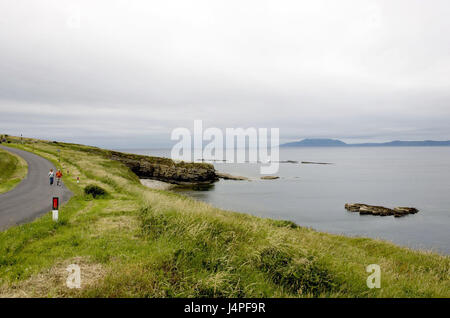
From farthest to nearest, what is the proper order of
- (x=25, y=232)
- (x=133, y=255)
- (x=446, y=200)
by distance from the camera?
(x=446, y=200) < (x=25, y=232) < (x=133, y=255)

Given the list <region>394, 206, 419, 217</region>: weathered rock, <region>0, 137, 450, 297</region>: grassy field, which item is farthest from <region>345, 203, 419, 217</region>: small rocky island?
<region>0, 137, 450, 297</region>: grassy field

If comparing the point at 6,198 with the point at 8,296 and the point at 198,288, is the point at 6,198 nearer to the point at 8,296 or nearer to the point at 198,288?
the point at 8,296

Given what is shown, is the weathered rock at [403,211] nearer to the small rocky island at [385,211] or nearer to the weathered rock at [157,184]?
the small rocky island at [385,211]

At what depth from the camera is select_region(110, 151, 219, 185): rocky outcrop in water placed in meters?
76.2

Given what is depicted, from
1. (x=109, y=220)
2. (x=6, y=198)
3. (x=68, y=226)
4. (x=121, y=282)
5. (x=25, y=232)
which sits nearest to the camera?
(x=121, y=282)

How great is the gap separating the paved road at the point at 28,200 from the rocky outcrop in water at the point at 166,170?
47157 mm

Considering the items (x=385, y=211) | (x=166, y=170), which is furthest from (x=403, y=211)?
(x=166, y=170)

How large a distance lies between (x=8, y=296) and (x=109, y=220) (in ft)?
23.1

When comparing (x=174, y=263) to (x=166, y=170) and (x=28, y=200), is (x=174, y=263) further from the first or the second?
(x=166, y=170)

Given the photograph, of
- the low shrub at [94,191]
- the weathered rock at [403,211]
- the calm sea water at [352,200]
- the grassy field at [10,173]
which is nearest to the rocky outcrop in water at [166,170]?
the calm sea water at [352,200]

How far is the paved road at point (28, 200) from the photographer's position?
13.8 m

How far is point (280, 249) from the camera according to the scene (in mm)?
8695
